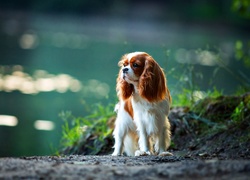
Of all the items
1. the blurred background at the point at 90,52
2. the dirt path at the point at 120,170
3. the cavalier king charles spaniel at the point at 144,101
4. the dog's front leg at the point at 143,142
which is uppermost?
the blurred background at the point at 90,52

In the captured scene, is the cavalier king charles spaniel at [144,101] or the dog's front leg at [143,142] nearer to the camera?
the cavalier king charles spaniel at [144,101]

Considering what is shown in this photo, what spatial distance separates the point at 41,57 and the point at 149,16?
2025 centimetres

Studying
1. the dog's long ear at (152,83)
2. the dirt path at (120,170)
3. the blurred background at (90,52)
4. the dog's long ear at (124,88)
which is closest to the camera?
the dirt path at (120,170)

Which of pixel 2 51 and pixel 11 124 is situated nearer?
pixel 11 124

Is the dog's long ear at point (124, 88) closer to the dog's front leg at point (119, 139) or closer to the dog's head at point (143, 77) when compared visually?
the dog's head at point (143, 77)

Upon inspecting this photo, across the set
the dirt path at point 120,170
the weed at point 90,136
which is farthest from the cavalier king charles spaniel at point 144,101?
the dirt path at point 120,170

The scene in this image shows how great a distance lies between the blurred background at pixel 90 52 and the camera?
991cm

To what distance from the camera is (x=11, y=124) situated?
11.1 m

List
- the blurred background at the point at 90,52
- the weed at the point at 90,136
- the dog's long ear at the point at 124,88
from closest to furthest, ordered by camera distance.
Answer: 1. the dog's long ear at the point at 124,88
2. the weed at the point at 90,136
3. the blurred background at the point at 90,52

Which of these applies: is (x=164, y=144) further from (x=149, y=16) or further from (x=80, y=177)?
(x=149, y=16)

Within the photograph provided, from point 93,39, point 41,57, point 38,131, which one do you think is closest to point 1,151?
point 38,131

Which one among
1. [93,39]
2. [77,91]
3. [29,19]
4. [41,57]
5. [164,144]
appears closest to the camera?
[164,144]

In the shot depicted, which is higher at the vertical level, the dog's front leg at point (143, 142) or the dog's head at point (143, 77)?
the dog's head at point (143, 77)

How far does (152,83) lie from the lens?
243 inches
